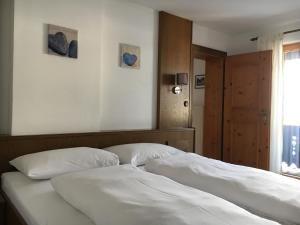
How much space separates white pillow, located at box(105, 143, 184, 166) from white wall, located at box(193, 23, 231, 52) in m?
1.79

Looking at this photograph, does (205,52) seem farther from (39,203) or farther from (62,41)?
(39,203)

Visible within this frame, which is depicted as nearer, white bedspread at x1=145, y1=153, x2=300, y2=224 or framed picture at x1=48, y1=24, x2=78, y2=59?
white bedspread at x1=145, y1=153, x2=300, y2=224

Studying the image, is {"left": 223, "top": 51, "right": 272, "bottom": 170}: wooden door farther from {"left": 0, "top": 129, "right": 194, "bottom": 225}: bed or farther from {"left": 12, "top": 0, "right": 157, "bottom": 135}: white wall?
{"left": 12, "top": 0, "right": 157, "bottom": 135}: white wall

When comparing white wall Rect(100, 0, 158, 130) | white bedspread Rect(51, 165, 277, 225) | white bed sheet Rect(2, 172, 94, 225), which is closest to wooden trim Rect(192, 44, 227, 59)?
white wall Rect(100, 0, 158, 130)

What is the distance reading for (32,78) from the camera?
2.23 meters

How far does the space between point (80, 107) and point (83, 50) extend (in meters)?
0.53

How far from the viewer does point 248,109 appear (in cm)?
381

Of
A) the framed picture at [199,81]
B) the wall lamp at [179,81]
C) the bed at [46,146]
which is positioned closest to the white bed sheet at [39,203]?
the bed at [46,146]

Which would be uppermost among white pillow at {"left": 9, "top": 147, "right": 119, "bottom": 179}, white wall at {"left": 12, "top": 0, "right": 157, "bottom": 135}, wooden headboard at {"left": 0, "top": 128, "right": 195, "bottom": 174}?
white wall at {"left": 12, "top": 0, "right": 157, "bottom": 135}

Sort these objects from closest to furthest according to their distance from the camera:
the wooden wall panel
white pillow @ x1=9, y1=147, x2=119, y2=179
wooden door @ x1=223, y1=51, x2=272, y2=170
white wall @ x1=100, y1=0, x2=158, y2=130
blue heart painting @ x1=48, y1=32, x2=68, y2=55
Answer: white pillow @ x1=9, y1=147, x2=119, y2=179 < blue heart painting @ x1=48, y1=32, x2=68, y2=55 < white wall @ x1=100, y1=0, x2=158, y2=130 < the wooden wall panel < wooden door @ x1=223, y1=51, x2=272, y2=170

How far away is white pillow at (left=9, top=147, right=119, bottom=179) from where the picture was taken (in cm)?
182

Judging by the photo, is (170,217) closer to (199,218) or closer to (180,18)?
(199,218)

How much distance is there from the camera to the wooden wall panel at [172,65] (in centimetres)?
318

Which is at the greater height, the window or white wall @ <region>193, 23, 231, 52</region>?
white wall @ <region>193, 23, 231, 52</region>
